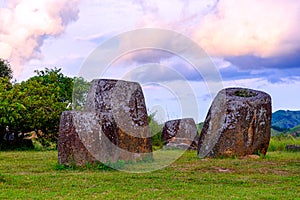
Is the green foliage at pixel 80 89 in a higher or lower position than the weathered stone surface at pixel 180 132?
higher

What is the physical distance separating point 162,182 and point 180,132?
1275 cm

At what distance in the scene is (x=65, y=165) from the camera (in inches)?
519

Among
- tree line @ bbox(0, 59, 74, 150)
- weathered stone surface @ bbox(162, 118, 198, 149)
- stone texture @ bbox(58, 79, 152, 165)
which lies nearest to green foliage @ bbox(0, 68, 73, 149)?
tree line @ bbox(0, 59, 74, 150)

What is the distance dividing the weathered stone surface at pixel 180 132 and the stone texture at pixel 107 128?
24.1 feet

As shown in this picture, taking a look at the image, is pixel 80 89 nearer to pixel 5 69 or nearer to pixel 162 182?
pixel 5 69

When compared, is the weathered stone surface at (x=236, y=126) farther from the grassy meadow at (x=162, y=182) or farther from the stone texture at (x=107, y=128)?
the stone texture at (x=107, y=128)

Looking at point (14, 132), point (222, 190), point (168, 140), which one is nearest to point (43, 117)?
point (14, 132)

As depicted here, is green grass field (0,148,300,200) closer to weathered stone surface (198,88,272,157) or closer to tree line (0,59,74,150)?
weathered stone surface (198,88,272,157)

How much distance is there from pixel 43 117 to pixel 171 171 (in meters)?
12.3

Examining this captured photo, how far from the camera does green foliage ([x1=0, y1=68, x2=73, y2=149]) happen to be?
2277cm

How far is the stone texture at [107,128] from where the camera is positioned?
13141 millimetres

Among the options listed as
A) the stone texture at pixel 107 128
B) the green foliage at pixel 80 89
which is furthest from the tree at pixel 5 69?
the stone texture at pixel 107 128

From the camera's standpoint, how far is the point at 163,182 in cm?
1076

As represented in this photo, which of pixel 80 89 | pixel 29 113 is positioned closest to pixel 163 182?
pixel 29 113
